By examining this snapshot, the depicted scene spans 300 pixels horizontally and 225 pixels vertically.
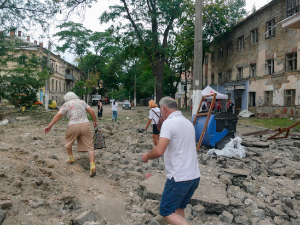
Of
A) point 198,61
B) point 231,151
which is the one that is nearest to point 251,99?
point 198,61

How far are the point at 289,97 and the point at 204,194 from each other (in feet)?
57.2

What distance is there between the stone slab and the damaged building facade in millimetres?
13770

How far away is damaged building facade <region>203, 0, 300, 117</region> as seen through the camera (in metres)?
18.0

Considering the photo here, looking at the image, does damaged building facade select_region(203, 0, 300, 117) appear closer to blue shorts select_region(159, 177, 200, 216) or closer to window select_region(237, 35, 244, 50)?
window select_region(237, 35, 244, 50)

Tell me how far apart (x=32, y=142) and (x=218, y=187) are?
5443 millimetres

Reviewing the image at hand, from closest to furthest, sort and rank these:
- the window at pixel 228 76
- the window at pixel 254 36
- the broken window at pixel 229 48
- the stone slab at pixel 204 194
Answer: the stone slab at pixel 204 194 → the window at pixel 254 36 → the broken window at pixel 229 48 → the window at pixel 228 76

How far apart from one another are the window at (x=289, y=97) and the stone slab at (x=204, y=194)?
16.5 m

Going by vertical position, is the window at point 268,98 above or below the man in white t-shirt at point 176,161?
above

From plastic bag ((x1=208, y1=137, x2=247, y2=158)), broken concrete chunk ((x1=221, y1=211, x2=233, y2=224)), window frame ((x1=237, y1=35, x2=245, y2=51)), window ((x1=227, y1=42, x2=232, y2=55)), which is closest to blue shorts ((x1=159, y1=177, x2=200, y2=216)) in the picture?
broken concrete chunk ((x1=221, y1=211, x2=233, y2=224))

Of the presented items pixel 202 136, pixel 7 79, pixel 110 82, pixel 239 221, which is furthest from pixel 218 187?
pixel 110 82

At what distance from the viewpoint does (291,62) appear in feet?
60.7

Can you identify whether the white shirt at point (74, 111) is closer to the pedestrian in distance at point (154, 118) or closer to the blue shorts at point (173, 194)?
the blue shorts at point (173, 194)

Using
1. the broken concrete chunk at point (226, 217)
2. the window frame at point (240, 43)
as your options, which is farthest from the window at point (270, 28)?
the broken concrete chunk at point (226, 217)

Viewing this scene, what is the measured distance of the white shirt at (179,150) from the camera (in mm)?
2662
